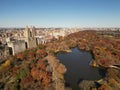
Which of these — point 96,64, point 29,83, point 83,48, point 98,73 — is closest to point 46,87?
point 29,83

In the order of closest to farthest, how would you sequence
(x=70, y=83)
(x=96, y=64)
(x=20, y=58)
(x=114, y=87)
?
(x=114, y=87) < (x=70, y=83) < (x=96, y=64) < (x=20, y=58)

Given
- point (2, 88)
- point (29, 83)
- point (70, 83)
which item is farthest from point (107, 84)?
point (2, 88)

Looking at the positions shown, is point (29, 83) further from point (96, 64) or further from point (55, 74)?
point (96, 64)

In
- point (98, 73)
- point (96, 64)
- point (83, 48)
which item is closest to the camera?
point (98, 73)

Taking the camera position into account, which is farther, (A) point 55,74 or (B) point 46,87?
(A) point 55,74

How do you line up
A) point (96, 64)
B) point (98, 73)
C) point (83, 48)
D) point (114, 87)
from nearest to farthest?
point (114, 87) → point (98, 73) → point (96, 64) → point (83, 48)

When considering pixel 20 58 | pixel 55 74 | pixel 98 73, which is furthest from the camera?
pixel 20 58

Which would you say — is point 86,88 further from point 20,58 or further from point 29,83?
point 20,58

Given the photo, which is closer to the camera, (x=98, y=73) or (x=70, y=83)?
(x=70, y=83)
